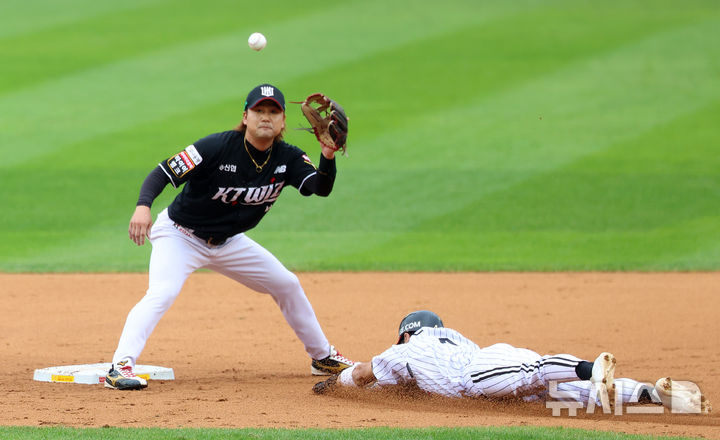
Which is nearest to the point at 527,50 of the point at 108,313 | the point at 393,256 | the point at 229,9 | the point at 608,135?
the point at 608,135

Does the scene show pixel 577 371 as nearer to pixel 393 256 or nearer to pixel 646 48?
pixel 393 256

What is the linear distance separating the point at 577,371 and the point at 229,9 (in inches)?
719

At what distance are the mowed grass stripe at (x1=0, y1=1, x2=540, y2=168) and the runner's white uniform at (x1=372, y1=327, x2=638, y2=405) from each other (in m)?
10.3

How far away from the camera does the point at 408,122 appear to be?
1639cm

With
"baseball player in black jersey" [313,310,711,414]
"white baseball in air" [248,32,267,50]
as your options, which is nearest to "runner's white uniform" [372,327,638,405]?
"baseball player in black jersey" [313,310,711,414]

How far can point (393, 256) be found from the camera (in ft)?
37.9

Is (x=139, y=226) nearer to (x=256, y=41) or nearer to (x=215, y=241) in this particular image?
(x=215, y=241)

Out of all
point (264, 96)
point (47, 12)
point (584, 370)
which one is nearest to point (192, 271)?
point (264, 96)

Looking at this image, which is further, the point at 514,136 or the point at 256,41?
the point at 514,136

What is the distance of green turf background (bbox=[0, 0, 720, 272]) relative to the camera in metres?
12.1

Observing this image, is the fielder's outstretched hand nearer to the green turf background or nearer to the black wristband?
the black wristband

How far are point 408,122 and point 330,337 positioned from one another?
8573 mm

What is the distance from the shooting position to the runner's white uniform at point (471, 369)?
539 cm

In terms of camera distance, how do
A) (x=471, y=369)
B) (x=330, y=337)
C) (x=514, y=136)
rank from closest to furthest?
(x=471, y=369), (x=330, y=337), (x=514, y=136)
